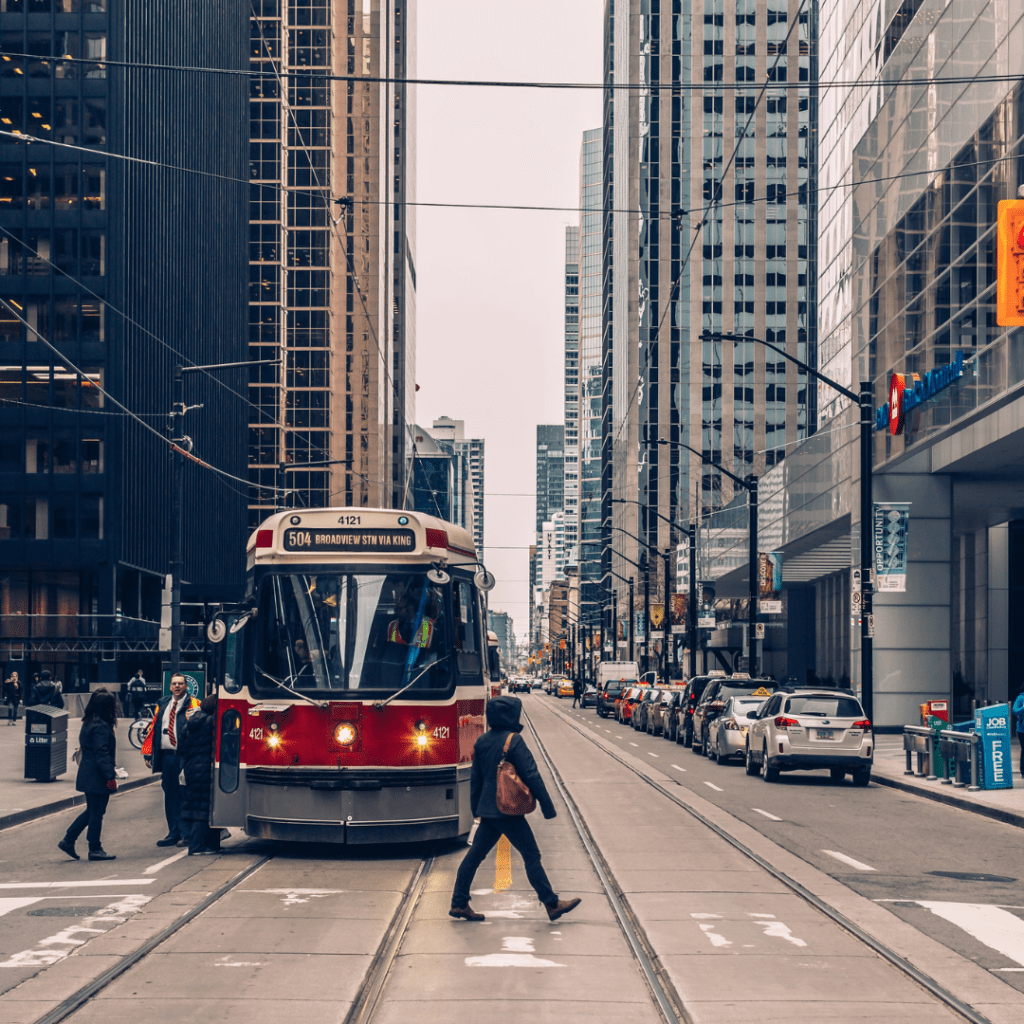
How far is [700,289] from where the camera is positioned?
441 ft

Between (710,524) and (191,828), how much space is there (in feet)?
215

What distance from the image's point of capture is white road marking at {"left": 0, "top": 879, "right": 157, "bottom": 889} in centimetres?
1277

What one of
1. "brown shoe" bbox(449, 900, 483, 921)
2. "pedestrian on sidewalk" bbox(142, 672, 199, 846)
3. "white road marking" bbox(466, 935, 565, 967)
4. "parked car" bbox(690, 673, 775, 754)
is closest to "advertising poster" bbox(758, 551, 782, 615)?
"parked car" bbox(690, 673, 775, 754)

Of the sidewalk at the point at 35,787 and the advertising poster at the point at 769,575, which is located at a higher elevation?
the advertising poster at the point at 769,575

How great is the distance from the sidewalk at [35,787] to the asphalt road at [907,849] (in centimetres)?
908

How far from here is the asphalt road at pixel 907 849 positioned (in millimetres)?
10844

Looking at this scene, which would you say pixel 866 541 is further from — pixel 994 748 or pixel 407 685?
pixel 407 685

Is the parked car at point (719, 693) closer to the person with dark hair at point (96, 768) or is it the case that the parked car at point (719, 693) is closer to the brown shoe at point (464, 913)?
the person with dark hair at point (96, 768)

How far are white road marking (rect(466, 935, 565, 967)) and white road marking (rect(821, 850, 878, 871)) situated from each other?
550cm

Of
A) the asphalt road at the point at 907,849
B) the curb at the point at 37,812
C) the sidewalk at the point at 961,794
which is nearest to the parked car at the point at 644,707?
the sidewalk at the point at 961,794

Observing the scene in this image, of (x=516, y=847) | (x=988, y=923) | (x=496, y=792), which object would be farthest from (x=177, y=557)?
(x=988, y=923)

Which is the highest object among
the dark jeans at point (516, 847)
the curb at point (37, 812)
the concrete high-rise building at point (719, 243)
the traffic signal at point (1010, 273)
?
the concrete high-rise building at point (719, 243)

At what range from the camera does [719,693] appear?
1331 inches

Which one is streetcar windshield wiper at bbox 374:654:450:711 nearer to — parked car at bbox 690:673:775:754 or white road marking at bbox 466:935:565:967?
white road marking at bbox 466:935:565:967
